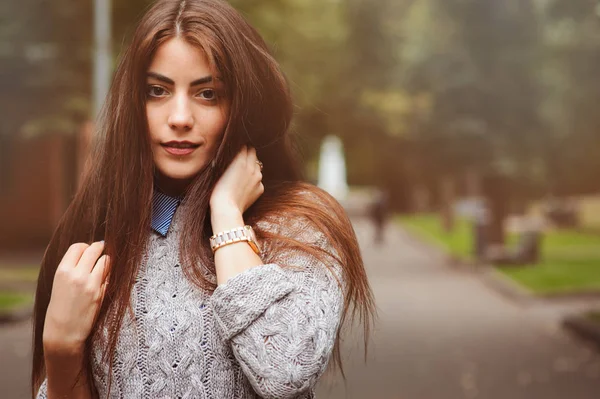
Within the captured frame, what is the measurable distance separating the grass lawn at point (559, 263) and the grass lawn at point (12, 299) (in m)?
7.62

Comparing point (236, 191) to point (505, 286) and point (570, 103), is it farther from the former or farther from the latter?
point (570, 103)

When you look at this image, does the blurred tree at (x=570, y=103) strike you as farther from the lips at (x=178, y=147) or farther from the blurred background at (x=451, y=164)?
the lips at (x=178, y=147)

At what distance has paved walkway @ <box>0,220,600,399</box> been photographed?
8.09 metres

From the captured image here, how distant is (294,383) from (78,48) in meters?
22.3

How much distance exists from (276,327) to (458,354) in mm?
8314

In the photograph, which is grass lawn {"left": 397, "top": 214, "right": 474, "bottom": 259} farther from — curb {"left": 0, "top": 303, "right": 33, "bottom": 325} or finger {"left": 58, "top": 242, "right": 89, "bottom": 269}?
finger {"left": 58, "top": 242, "right": 89, "bottom": 269}

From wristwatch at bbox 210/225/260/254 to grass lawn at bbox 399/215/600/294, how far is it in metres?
14.1

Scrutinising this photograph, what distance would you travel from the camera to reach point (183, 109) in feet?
6.70

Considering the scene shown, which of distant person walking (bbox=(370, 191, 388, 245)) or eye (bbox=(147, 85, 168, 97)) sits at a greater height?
eye (bbox=(147, 85, 168, 97))

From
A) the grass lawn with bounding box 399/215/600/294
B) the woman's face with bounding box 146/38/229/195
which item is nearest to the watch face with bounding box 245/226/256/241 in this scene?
the woman's face with bounding box 146/38/229/195

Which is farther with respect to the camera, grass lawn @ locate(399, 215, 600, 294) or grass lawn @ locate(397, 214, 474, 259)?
grass lawn @ locate(397, 214, 474, 259)

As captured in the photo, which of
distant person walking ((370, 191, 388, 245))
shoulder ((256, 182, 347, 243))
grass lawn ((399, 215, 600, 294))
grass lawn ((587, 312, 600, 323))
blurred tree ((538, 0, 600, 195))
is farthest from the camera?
distant person walking ((370, 191, 388, 245))

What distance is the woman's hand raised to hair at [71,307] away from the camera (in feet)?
6.40

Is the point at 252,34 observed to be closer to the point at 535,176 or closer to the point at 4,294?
the point at 4,294
